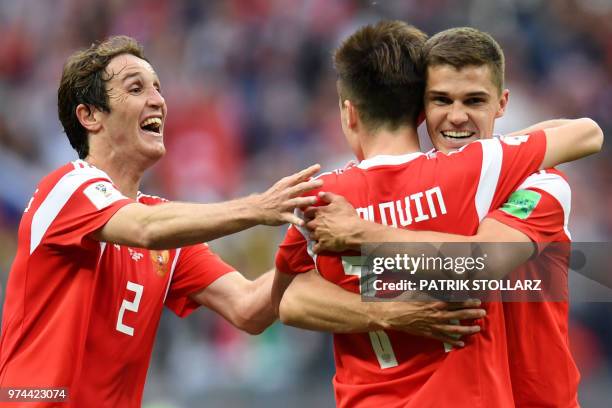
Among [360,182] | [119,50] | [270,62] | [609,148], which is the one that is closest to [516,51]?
[609,148]

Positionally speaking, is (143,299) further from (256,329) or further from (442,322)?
(442,322)

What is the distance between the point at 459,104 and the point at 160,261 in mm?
1660

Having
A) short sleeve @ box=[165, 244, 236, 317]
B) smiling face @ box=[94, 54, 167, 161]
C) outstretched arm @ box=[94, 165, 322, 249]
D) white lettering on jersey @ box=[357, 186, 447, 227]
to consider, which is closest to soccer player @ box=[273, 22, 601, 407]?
white lettering on jersey @ box=[357, 186, 447, 227]

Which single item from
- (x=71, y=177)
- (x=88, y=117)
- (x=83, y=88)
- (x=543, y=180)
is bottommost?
(x=543, y=180)

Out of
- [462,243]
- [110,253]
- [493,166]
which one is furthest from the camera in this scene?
[110,253]

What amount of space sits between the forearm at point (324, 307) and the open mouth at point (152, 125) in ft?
4.70

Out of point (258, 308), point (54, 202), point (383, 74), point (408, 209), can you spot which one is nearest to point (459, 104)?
point (383, 74)

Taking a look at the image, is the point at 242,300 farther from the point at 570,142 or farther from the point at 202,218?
the point at 570,142

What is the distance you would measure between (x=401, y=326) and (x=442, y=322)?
150 millimetres

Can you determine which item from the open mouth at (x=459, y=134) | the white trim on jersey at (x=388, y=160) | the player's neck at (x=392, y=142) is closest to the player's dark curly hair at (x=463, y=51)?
the open mouth at (x=459, y=134)

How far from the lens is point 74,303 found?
410 centimetres

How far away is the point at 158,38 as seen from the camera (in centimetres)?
1085

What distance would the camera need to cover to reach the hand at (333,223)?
348 cm

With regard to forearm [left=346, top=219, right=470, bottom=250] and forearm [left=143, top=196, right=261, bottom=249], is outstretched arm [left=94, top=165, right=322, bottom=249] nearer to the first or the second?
forearm [left=143, top=196, right=261, bottom=249]
